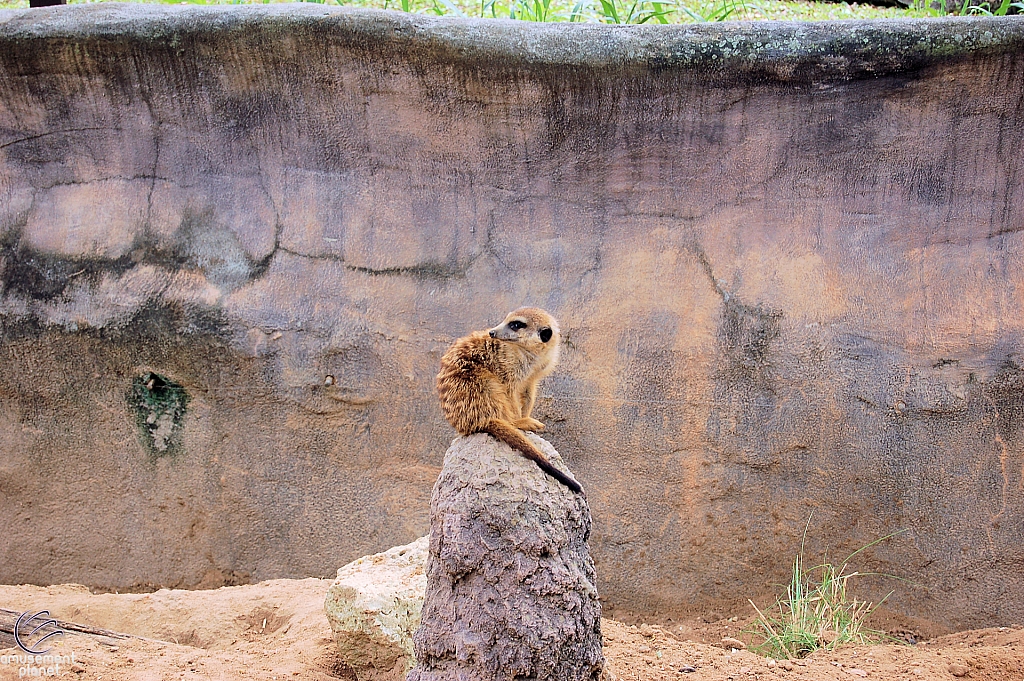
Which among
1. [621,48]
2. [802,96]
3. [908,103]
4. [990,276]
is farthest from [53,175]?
[990,276]

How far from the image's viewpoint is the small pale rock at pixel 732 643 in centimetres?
423

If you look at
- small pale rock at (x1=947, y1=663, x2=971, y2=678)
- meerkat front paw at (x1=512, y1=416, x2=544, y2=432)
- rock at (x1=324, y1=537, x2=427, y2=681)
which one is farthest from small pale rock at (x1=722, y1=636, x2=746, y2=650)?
meerkat front paw at (x1=512, y1=416, x2=544, y2=432)

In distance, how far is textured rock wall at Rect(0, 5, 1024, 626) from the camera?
4.04 m

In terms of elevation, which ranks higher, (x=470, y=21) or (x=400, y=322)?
(x=470, y=21)

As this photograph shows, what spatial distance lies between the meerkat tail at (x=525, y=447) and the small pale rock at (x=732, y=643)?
6.33ft

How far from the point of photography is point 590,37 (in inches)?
156

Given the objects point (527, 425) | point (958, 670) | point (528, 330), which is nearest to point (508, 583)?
point (527, 425)

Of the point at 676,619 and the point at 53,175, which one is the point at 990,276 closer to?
the point at 676,619

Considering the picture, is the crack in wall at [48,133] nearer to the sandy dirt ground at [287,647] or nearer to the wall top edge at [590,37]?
the wall top edge at [590,37]

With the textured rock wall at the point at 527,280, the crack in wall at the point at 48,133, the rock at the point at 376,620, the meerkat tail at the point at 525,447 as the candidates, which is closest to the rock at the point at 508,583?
the meerkat tail at the point at 525,447

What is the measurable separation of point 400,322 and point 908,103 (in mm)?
2436

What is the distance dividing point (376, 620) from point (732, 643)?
1.80 metres

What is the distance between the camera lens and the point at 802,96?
4.01 m
